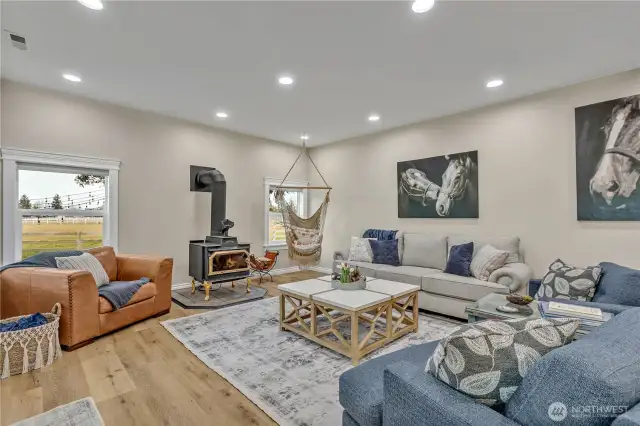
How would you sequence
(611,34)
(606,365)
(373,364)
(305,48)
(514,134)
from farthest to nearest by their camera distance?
(514,134), (305,48), (611,34), (373,364), (606,365)

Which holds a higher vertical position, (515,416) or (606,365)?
(606,365)

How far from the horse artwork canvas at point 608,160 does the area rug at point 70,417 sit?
4469mm

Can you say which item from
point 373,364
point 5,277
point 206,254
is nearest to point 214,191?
point 206,254

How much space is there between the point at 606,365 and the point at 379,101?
358 cm

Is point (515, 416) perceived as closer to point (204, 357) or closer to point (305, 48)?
point (204, 357)

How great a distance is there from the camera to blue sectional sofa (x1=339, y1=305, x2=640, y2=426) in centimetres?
72

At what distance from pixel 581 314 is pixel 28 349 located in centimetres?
378

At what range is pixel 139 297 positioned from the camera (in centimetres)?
316

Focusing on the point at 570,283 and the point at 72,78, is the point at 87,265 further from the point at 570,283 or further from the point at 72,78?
the point at 570,283

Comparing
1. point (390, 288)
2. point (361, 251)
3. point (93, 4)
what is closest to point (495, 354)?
point (390, 288)

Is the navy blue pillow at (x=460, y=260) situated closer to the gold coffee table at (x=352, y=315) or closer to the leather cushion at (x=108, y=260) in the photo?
the gold coffee table at (x=352, y=315)

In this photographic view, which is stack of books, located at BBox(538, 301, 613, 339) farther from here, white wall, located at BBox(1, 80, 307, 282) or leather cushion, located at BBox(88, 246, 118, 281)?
white wall, located at BBox(1, 80, 307, 282)

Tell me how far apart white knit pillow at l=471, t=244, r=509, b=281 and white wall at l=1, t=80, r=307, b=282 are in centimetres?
359

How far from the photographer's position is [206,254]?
4.06 meters
